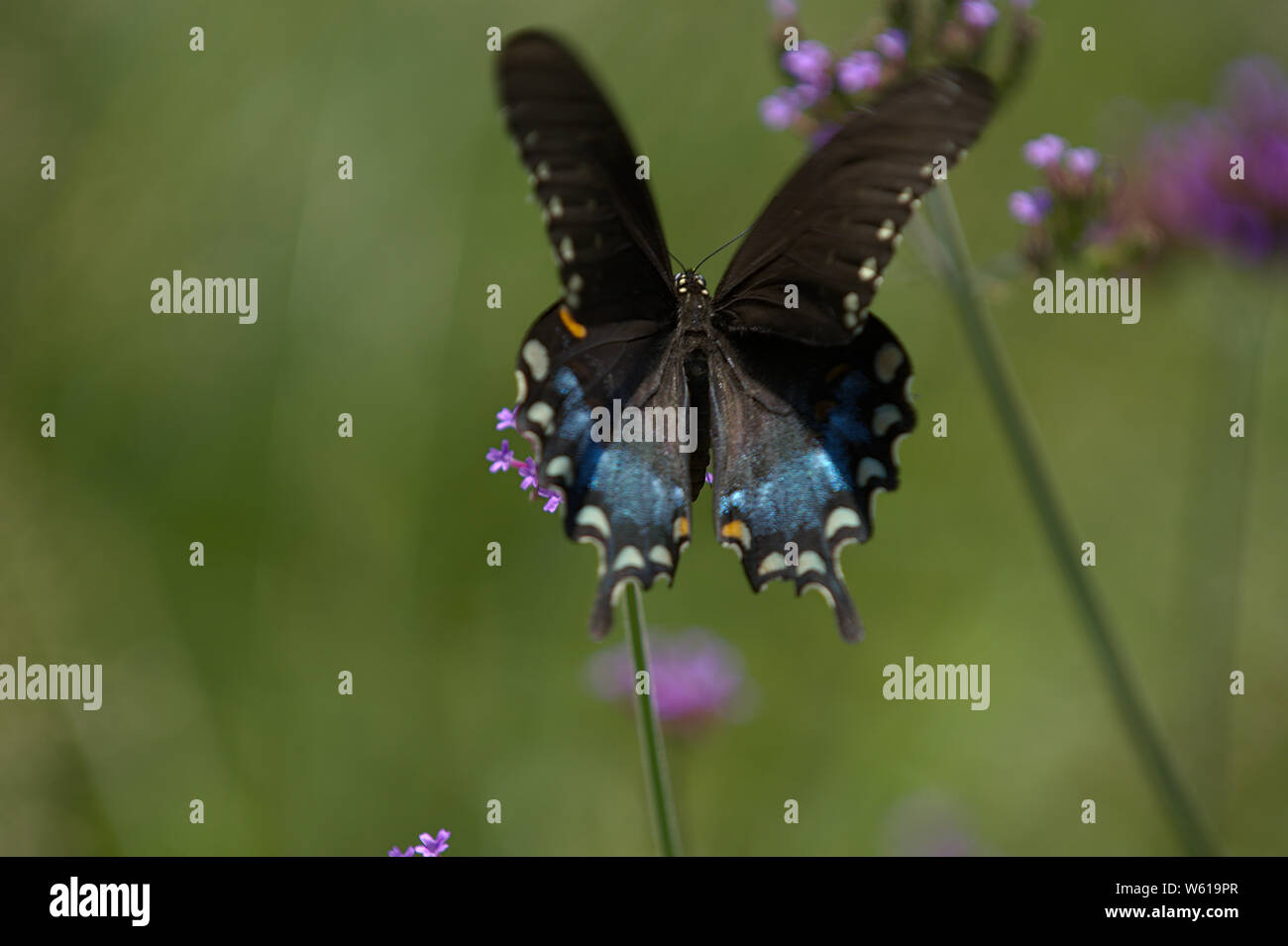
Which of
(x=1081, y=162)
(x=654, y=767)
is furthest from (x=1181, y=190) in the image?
(x=654, y=767)

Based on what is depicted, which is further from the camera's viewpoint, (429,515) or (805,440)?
(429,515)

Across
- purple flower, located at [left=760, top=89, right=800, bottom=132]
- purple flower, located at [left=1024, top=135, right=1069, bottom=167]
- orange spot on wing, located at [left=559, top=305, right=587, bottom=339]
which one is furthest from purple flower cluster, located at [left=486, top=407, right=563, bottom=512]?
purple flower, located at [left=1024, top=135, right=1069, bottom=167]

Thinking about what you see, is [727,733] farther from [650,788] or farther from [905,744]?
[650,788]

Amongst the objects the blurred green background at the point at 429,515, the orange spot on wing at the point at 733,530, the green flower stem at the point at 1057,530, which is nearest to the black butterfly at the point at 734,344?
the orange spot on wing at the point at 733,530

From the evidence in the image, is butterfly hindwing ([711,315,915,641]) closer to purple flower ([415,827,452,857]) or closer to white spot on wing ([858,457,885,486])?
white spot on wing ([858,457,885,486])

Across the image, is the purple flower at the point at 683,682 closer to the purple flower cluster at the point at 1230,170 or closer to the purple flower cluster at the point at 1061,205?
the purple flower cluster at the point at 1061,205

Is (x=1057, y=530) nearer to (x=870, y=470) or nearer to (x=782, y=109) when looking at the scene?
(x=870, y=470)

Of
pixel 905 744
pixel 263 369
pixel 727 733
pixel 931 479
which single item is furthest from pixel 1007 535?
pixel 263 369

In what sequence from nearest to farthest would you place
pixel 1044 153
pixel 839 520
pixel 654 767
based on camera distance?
pixel 654 767, pixel 839 520, pixel 1044 153
